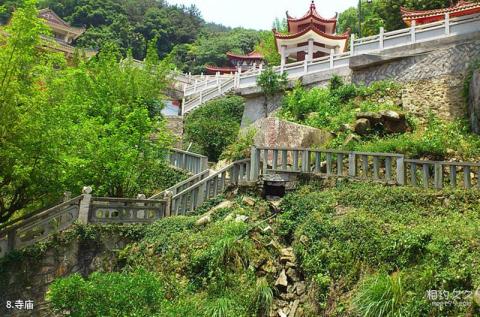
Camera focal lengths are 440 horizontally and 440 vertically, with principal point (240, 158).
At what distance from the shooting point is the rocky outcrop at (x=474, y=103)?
14.3 metres

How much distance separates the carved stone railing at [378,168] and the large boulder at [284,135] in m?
0.95

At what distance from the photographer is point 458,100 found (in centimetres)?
1630

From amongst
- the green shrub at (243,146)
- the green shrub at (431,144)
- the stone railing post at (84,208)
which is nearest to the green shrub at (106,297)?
the stone railing post at (84,208)

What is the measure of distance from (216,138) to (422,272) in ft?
47.7

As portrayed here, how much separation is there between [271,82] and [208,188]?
32.7ft

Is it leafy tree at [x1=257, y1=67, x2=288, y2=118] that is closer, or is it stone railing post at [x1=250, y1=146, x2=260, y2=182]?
stone railing post at [x1=250, y1=146, x2=260, y2=182]

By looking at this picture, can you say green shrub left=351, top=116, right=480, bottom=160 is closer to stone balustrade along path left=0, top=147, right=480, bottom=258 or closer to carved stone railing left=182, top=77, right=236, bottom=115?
stone balustrade along path left=0, top=147, right=480, bottom=258

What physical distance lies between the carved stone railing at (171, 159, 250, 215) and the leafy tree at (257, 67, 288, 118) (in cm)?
936

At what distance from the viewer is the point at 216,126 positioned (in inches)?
824

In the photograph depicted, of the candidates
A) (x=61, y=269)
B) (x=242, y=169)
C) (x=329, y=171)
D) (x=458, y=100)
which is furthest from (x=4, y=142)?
(x=458, y=100)

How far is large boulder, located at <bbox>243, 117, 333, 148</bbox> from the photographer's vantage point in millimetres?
14258

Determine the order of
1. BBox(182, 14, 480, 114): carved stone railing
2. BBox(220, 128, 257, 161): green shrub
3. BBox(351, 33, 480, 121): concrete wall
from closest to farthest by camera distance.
Result: 1. BBox(220, 128, 257, 161): green shrub
2. BBox(351, 33, 480, 121): concrete wall
3. BBox(182, 14, 480, 114): carved stone railing

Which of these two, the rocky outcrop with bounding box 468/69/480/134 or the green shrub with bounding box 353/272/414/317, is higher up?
the rocky outcrop with bounding box 468/69/480/134

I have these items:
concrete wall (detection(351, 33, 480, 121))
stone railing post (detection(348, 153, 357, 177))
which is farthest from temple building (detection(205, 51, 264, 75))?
stone railing post (detection(348, 153, 357, 177))
